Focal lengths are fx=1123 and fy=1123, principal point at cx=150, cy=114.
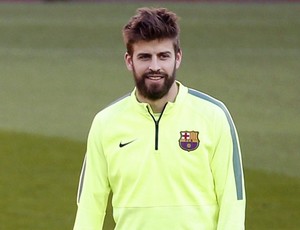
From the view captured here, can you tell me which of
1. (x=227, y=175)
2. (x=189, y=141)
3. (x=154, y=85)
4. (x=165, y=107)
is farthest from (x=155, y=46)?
(x=227, y=175)

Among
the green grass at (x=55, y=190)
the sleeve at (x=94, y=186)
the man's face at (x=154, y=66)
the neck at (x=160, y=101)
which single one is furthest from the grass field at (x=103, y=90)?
the man's face at (x=154, y=66)

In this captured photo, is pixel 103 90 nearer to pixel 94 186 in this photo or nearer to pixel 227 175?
pixel 94 186

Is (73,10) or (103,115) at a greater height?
(73,10)

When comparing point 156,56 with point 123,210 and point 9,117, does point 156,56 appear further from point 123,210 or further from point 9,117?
point 9,117

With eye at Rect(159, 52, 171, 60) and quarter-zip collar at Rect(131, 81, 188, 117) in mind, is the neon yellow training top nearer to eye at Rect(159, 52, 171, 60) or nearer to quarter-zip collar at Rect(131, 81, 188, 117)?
quarter-zip collar at Rect(131, 81, 188, 117)

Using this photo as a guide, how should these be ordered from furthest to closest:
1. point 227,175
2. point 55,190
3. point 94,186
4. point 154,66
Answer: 1. point 55,190
2. point 94,186
3. point 227,175
4. point 154,66

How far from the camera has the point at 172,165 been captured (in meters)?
4.73

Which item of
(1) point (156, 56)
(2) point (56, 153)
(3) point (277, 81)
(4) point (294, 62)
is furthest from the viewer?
(4) point (294, 62)

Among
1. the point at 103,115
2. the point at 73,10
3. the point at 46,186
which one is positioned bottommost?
the point at 46,186

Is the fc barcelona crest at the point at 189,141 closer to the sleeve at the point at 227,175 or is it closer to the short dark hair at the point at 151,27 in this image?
the sleeve at the point at 227,175

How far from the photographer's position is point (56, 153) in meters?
13.7

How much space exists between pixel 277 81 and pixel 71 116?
4.40m

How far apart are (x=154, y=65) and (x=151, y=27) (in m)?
0.16

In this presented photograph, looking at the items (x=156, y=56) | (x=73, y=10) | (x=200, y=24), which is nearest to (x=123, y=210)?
(x=156, y=56)
